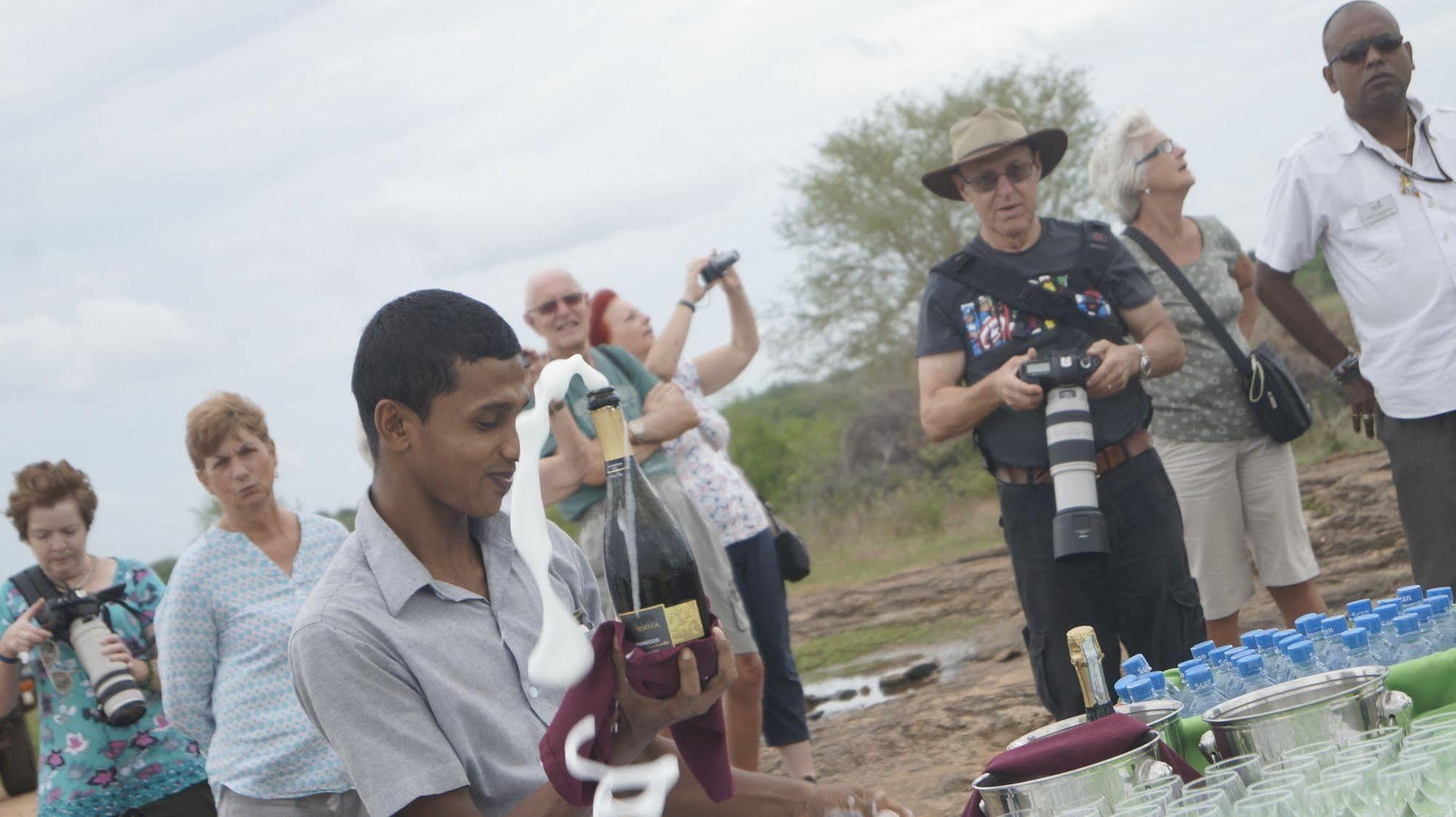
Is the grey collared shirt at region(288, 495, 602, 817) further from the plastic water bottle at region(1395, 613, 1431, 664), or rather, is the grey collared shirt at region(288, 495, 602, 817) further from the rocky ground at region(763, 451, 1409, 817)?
the rocky ground at region(763, 451, 1409, 817)

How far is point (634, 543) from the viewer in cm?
255

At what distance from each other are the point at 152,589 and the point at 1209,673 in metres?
4.41

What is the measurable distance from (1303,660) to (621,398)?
3.21 meters

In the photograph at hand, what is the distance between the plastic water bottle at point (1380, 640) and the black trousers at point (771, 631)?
336 cm

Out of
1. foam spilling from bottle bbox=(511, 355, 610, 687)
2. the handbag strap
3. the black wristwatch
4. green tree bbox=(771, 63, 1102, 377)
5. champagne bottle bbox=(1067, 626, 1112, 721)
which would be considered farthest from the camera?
green tree bbox=(771, 63, 1102, 377)

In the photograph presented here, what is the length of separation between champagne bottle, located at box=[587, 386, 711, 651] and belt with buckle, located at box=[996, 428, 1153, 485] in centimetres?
251

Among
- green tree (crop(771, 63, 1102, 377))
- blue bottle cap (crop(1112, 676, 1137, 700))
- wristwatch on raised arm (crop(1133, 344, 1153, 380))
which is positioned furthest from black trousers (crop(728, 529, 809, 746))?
green tree (crop(771, 63, 1102, 377))

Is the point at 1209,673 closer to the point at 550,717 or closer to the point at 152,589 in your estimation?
the point at 550,717

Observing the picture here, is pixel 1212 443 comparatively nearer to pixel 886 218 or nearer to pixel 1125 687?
pixel 1125 687

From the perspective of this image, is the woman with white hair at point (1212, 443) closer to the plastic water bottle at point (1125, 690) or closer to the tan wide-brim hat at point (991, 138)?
A: the tan wide-brim hat at point (991, 138)

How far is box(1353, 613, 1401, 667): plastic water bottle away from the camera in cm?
295

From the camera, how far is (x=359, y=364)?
8.79 ft

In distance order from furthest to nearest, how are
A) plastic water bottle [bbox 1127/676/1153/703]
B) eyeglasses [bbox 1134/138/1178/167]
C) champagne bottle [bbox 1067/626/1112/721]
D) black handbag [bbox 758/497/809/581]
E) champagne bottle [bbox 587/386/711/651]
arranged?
1. black handbag [bbox 758/497/809/581]
2. eyeglasses [bbox 1134/138/1178/167]
3. plastic water bottle [bbox 1127/676/1153/703]
4. champagne bottle [bbox 1067/626/1112/721]
5. champagne bottle [bbox 587/386/711/651]

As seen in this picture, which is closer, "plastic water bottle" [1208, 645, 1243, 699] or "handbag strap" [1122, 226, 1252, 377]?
"plastic water bottle" [1208, 645, 1243, 699]
